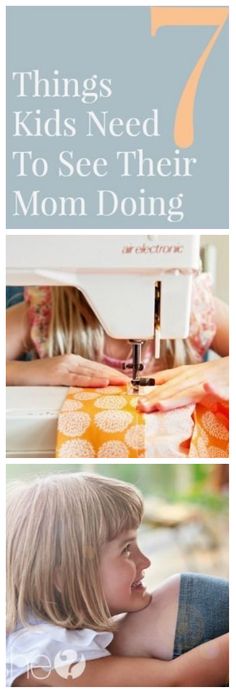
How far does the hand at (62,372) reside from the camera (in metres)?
1.42

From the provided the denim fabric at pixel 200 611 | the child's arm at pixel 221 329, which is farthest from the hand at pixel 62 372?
the denim fabric at pixel 200 611

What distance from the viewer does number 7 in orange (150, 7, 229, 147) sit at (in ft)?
4.47

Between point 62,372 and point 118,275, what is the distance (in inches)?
9.4

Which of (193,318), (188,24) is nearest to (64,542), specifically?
(193,318)

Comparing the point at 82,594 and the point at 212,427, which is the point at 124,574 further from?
the point at 212,427

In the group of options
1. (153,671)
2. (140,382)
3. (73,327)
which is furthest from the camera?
(73,327)

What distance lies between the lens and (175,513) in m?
1.28

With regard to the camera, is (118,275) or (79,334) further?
(79,334)

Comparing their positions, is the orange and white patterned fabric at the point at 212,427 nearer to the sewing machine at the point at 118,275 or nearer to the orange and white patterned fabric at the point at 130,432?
the orange and white patterned fabric at the point at 130,432

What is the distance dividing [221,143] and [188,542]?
1.97 ft

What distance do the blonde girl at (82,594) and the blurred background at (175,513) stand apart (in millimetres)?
15

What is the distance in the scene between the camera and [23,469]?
50.5 inches
